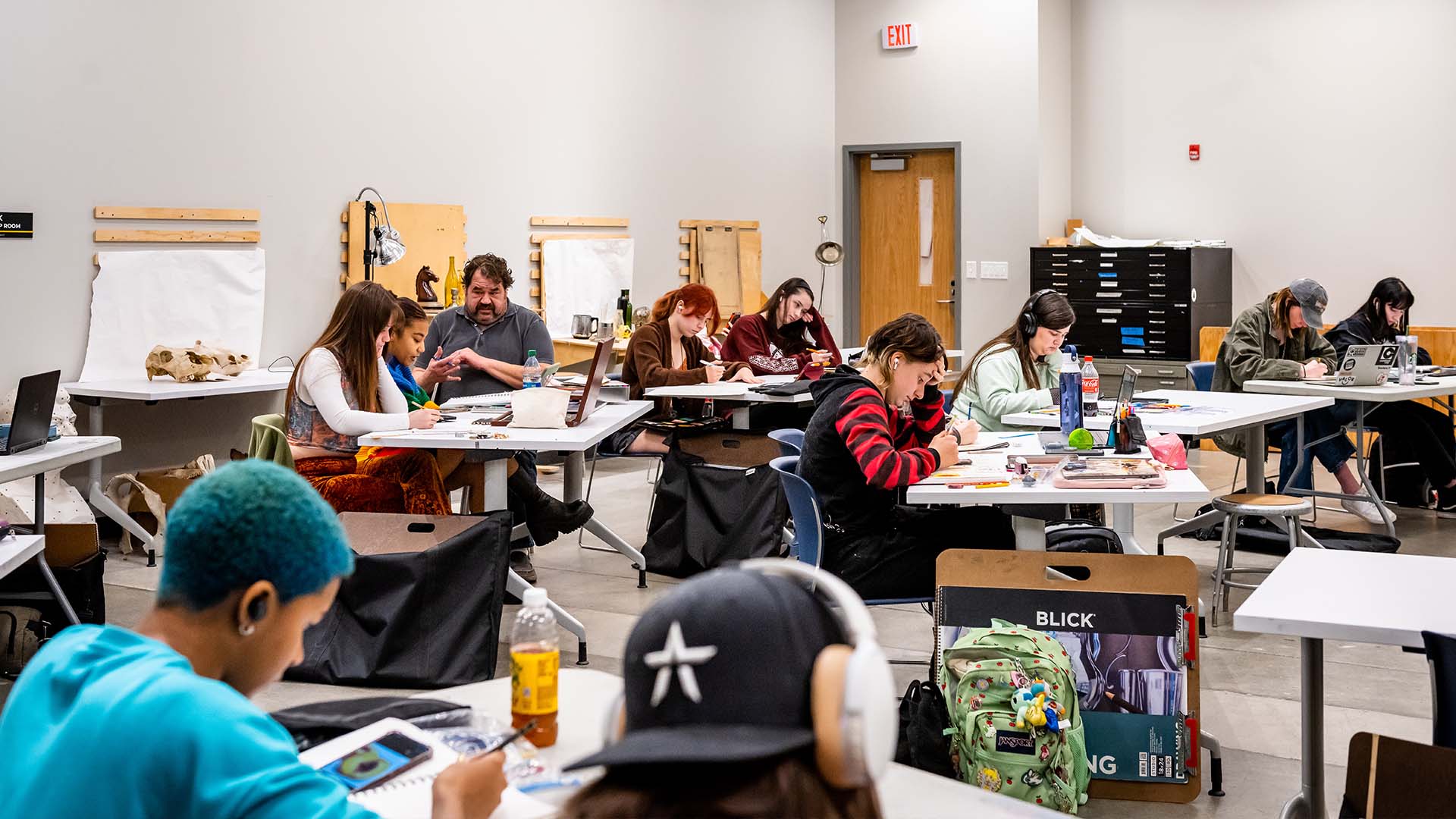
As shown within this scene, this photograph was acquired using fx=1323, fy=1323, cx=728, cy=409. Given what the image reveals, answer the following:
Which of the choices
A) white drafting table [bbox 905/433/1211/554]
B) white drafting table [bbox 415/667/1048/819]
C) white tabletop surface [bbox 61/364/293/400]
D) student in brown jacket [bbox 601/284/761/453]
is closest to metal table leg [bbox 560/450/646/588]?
student in brown jacket [bbox 601/284/761/453]

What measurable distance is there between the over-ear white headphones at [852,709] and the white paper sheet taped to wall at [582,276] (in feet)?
26.2

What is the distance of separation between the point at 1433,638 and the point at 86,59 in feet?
20.8

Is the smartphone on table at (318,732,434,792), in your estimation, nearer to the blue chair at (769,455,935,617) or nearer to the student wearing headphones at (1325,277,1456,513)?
the blue chair at (769,455,935,617)

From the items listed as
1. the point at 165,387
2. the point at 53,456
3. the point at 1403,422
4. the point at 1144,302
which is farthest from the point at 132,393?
the point at 1144,302

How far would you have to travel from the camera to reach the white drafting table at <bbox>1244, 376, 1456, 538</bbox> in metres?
6.00

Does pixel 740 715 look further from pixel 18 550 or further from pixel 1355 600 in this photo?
pixel 18 550

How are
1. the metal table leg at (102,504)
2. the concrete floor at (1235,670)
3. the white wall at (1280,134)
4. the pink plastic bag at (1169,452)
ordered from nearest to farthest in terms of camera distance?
the concrete floor at (1235,670) → the pink plastic bag at (1169,452) → the metal table leg at (102,504) → the white wall at (1280,134)

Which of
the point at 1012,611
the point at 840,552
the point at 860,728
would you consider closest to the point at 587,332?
the point at 840,552

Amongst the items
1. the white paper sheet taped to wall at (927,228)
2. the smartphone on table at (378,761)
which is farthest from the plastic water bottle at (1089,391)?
the white paper sheet taped to wall at (927,228)

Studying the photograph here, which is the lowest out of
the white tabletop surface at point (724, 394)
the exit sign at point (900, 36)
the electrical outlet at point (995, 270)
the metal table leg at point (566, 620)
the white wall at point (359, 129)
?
the metal table leg at point (566, 620)

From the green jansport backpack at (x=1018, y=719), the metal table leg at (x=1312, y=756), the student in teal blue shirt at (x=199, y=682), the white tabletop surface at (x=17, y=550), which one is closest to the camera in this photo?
the student in teal blue shirt at (x=199, y=682)

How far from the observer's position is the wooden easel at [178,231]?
21.3 feet

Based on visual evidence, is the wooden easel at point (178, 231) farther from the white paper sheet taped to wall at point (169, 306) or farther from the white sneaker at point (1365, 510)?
the white sneaker at point (1365, 510)

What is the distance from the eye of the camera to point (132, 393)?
19.5 ft
